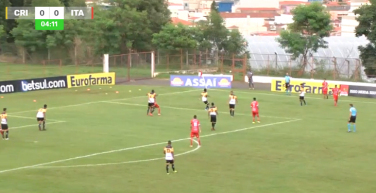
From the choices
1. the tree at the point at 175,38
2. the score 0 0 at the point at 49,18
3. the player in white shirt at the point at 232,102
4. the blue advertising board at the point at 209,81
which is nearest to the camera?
the player in white shirt at the point at 232,102

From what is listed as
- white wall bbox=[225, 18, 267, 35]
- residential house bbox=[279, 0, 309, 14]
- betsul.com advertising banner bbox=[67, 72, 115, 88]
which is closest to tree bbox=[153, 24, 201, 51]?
betsul.com advertising banner bbox=[67, 72, 115, 88]

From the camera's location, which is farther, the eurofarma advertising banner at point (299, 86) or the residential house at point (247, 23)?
the residential house at point (247, 23)

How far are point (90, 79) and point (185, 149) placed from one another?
33.9m

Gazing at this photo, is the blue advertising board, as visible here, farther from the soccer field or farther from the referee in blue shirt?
the referee in blue shirt

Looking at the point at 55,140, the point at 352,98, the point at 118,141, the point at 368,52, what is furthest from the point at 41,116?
the point at 368,52

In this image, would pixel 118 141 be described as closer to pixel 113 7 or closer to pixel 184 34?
pixel 184 34

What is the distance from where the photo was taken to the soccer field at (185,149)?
26.8m

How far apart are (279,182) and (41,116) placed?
18.1 meters

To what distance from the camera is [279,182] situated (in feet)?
88.6

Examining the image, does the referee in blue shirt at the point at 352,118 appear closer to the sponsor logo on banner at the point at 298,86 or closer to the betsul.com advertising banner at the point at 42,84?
the sponsor logo on banner at the point at 298,86

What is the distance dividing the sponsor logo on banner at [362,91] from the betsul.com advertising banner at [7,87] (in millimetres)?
29010

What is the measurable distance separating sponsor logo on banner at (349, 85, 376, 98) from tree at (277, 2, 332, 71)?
49.4 ft

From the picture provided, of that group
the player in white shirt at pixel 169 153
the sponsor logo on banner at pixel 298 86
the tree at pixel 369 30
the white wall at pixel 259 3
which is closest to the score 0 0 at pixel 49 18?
the sponsor logo on banner at pixel 298 86

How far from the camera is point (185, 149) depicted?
1355 inches
